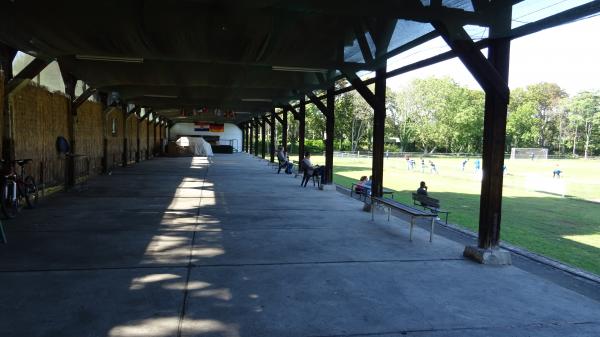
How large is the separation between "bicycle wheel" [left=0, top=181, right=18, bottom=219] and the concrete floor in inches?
10.0

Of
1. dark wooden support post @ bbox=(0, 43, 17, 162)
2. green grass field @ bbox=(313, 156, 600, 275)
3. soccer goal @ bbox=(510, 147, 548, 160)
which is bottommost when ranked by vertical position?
green grass field @ bbox=(313, 156, 600, 275)

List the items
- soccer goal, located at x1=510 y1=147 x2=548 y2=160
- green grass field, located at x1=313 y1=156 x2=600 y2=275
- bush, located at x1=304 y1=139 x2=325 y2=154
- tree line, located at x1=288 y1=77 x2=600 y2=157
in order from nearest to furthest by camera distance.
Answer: green grass field, located at x1=313 y1=156 x2=600 y2=275
bush, located at x1=304 y1=139 x2=325 y2=154
soccer goal, located at x1=510 y1=147 x2=548 y2=160
tree line, located at x1=288 y1=77 x2=600 y2=157

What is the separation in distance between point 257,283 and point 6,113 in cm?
727

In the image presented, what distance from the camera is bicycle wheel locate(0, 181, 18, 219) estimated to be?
7492 mm

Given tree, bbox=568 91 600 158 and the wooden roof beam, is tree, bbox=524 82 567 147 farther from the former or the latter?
the wooden roof beam

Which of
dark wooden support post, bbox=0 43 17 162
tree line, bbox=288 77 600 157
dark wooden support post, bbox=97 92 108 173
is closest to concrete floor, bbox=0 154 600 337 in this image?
dark wooden support post, bbox=0 43 17 162

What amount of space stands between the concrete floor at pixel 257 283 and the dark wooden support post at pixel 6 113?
70.3 inches

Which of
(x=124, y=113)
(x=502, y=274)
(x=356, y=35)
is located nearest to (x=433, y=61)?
(x=356, y=35)

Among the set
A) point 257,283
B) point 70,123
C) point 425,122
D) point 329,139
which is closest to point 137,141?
point 70,123

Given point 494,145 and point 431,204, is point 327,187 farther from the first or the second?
point 494,145

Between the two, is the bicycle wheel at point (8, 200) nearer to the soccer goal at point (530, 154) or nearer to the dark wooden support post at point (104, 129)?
the dark wooden support post at point (104, 129)

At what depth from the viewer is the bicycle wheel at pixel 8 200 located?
7.49 meters

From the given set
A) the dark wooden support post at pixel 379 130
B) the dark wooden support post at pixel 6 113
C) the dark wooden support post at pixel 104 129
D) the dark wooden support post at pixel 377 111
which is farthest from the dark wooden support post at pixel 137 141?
the dark wooden support post at pixel 379 130

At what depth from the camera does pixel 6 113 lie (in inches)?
341
